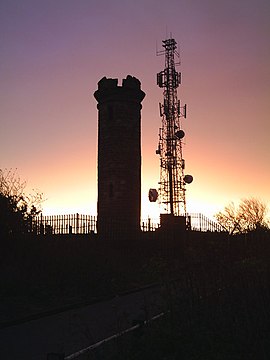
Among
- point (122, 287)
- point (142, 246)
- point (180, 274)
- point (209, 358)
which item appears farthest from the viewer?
point (142, 246)

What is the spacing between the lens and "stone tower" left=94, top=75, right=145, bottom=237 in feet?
91.6

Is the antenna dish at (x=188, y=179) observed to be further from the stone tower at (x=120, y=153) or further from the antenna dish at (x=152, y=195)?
the stone tower at (x=120, y=153)

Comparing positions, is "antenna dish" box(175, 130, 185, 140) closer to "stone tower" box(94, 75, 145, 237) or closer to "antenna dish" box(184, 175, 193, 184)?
"antenna dish" box(184, 175, 193, 184)

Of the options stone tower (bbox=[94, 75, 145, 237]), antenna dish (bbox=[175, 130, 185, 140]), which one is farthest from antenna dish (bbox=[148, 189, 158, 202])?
stone tower (bbox=[94, 75, 145, 237])

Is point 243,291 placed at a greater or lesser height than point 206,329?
greater

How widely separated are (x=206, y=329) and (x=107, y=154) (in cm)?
2181

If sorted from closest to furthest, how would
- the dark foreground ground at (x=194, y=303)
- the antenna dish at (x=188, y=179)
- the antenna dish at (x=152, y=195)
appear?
the dark foreground ground at (x=194, y=303) < the antenna dish at (x=152, y=195) < the antenna dish at (x=188, y=179)

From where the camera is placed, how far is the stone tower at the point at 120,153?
27906mm

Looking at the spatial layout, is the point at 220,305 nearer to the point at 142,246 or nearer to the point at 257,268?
the point at 257,268

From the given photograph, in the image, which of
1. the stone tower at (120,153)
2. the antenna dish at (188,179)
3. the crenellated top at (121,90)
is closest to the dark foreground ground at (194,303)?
the stone tower at (120,153)

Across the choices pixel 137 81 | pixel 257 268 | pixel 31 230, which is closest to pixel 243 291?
pixel 257 268

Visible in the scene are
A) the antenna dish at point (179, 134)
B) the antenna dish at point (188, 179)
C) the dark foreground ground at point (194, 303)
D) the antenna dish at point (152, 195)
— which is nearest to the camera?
the dark foreground ground at point (194, 303)

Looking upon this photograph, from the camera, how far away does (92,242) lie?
2080 centimetres

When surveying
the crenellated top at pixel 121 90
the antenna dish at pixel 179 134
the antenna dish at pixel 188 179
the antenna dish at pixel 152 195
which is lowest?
the antenna dish at pixel 152 195
